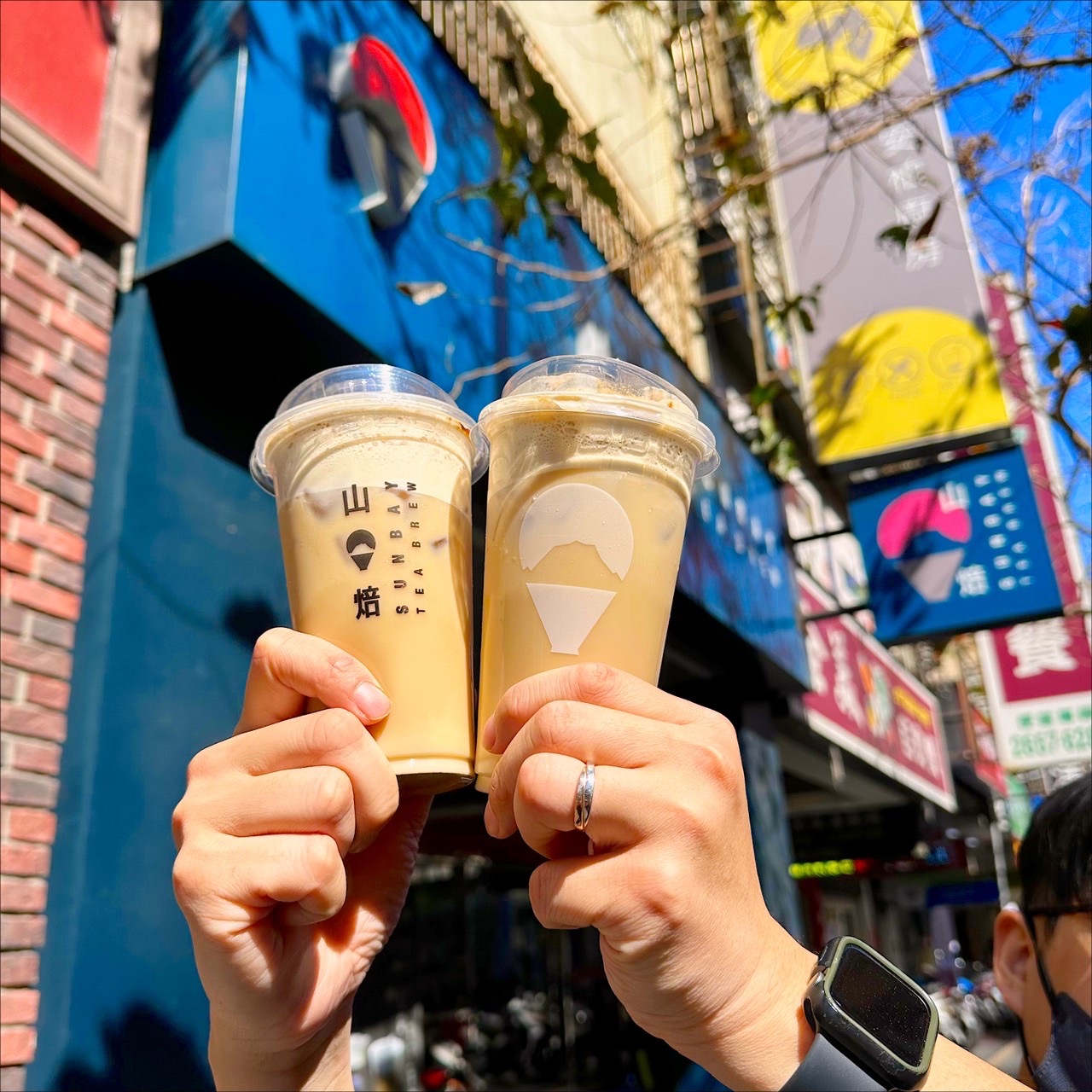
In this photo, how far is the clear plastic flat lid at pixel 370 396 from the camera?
1083 millimetres

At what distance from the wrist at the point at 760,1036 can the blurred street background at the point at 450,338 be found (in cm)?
49

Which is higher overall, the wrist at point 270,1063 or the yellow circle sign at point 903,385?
the yellow circle sign at point 903,385

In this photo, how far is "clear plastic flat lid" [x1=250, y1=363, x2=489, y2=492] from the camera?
3.55ft

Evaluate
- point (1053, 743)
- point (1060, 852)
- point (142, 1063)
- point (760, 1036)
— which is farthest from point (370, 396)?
point (1053, 743)

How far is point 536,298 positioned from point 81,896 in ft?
10.6

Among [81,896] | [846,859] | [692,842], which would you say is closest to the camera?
[692,842]

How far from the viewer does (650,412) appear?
105 cm

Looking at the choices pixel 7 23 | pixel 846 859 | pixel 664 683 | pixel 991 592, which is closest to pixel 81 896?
pixel 7 23

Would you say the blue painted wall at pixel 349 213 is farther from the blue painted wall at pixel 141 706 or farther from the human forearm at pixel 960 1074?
the human forearm at pixel 960 1074

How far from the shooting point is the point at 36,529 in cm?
239

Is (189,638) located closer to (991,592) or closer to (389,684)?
(389,684)

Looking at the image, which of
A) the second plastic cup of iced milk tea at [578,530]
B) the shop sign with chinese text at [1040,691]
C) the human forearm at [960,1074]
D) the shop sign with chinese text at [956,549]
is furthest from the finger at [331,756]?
the shop sign with chinese text at [956,549]

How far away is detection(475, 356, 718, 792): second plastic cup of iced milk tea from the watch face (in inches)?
14.9

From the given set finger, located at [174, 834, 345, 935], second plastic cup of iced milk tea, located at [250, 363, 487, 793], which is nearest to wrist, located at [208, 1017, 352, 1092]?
finger, located at [174, 834, 345, 935]
